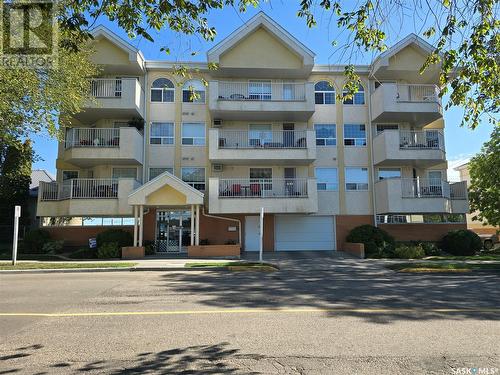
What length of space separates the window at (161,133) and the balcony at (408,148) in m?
12.9

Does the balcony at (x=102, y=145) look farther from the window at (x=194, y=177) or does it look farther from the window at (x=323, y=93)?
the window at (x=323, y=93)

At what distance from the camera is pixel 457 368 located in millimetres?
4918

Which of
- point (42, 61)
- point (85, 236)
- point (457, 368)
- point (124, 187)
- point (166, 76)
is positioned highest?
point (166, 76)

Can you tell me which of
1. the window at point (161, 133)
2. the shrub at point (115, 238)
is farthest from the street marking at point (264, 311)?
the window at point (161, 133)

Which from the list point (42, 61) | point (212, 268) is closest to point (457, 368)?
point (212, 268)

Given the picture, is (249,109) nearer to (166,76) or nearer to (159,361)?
(166,76)

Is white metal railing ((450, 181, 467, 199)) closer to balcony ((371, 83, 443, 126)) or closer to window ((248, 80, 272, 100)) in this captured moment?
balcony ((371, 83, 443, 126))

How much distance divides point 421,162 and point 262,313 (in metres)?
21.7

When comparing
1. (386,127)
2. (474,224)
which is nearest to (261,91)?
(386,127)

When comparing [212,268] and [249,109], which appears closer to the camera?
[212,268]

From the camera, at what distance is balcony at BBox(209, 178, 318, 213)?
24.3 meters

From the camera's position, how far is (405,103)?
2609 centimetres

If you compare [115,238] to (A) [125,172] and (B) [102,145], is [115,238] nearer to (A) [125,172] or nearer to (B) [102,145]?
(A) [125,172]
